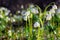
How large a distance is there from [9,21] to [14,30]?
22 centimetres

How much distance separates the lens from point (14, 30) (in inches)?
187

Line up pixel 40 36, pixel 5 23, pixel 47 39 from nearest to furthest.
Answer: pixel 40 36
pixel 47 39
pixel 5 23

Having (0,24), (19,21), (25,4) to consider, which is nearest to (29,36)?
(0,24)

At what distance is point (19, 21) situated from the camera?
5.05 metres

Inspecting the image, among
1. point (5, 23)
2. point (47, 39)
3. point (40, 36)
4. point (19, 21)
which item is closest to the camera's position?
point (40, 36)

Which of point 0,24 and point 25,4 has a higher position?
point 25,4

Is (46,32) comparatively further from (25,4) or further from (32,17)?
(25,4)

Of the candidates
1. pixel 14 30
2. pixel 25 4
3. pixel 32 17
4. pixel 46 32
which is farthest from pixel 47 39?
pixel 25 4

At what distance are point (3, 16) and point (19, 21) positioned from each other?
0.55 meters

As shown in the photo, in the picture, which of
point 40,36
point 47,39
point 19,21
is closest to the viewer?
point 40,36

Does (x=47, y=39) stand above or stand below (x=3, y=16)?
below

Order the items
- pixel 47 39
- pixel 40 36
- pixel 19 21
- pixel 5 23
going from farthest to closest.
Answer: pixel 19 21, pixel 5 23, pixel 47 39, pixel 40 36

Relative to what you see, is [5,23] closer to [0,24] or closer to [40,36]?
[0,24]

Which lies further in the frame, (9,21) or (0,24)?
(9,21)
